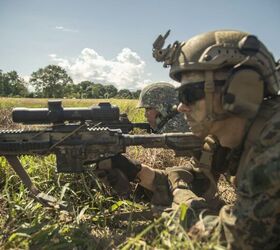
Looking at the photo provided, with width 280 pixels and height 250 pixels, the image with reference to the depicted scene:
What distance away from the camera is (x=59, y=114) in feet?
12.6

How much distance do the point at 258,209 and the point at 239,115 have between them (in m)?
0.77

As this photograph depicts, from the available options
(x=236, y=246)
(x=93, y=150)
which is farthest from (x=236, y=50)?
(x=93, y=150)

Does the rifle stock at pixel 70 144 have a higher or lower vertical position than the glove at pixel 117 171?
higher

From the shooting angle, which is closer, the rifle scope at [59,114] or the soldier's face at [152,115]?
the rifle scope at [59,114]

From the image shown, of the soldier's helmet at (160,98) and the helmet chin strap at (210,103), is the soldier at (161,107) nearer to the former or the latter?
the soldier's helmet at (160,98)

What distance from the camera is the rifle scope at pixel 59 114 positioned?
3.78 m

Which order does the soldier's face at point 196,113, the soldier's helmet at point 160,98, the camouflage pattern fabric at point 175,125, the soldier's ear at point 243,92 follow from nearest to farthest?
the soldier's ear at point 243,92, the soldier's face at point 196,113, the camouflage pattern fabric at point 175,125, the soldier's helmet at point 160,98

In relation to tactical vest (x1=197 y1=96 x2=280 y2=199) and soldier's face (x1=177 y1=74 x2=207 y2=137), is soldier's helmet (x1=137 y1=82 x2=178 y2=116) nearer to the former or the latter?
tactical vest (x1=197 y1=96 x2=280 y2=199)

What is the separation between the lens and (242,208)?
8.12ft

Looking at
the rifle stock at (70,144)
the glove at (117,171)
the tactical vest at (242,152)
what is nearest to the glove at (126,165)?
the glove at (117,171)

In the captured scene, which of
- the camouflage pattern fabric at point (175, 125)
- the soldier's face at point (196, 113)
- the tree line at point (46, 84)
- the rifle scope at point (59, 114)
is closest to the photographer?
the soldier's face at point (196, 113)

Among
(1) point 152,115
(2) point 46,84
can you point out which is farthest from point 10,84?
(1) point 152,115

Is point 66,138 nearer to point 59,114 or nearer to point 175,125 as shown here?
point 59,114

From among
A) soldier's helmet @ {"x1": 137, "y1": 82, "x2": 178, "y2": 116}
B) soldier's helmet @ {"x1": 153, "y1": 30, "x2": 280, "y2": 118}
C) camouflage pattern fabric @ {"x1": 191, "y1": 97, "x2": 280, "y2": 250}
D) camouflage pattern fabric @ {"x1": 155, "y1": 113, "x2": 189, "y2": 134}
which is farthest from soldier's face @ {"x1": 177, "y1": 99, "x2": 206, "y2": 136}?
soldier's helmet @ {"x1": 137, "y1": 82, "x2": 178, "y2": 116}
